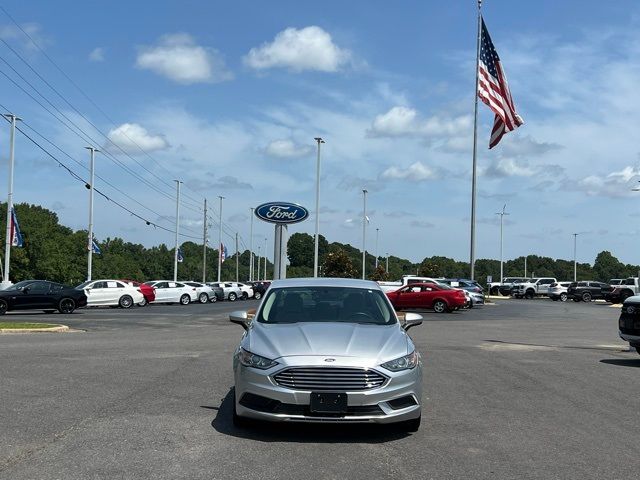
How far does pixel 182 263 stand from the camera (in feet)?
494

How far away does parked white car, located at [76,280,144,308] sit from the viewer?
1540 inches

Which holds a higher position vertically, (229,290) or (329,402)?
(329,402)

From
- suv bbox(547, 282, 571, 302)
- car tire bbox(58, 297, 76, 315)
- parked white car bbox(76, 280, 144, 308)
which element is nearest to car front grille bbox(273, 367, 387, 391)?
car tire bbox(58, 297, 76, 315)

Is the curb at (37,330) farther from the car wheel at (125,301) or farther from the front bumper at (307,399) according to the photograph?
the car wheel at (125,301)

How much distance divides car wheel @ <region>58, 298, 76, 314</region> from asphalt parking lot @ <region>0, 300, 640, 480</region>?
56.8ft

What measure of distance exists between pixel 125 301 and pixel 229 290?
770 inches

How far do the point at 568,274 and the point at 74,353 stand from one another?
17468 cm

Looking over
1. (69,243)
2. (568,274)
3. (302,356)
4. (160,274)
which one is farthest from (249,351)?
(568,274)

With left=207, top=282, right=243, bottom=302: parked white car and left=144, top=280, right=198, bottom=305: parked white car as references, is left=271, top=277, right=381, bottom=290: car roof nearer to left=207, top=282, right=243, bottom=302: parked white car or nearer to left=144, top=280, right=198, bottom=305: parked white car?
left=144, top=280, right=198, bottom=305: parked white car

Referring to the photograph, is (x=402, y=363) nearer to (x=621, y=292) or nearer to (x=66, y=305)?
(x=66, y=305)

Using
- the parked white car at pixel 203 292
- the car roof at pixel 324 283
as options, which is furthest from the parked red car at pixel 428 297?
the car roof at pixel 324 283

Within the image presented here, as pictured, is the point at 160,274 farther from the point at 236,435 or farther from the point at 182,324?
the point at 236,435

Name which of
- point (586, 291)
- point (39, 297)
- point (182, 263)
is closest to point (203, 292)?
point (39, 297)

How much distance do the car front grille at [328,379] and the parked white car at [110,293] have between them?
1330 inches
